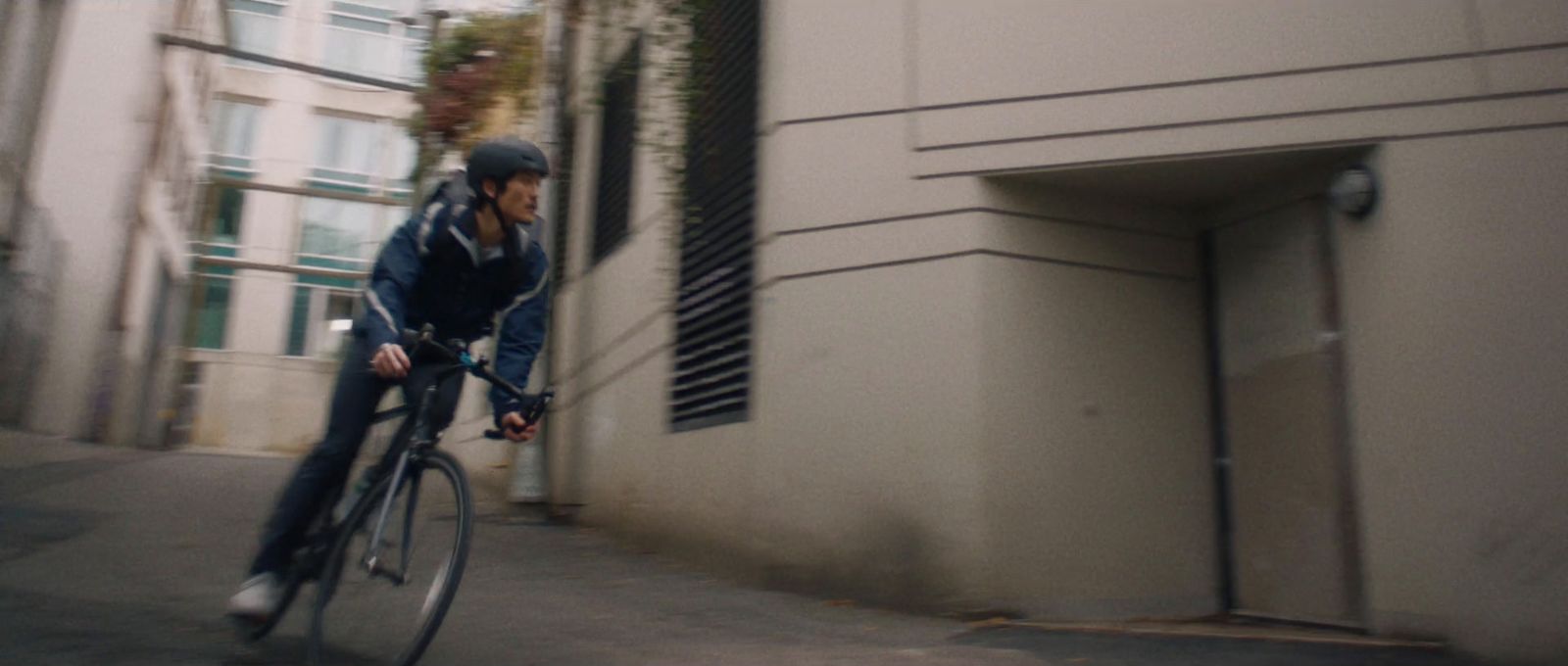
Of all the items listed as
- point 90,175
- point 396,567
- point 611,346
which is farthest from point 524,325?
point 90,175

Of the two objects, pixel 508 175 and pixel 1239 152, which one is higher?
pixel 1239 152

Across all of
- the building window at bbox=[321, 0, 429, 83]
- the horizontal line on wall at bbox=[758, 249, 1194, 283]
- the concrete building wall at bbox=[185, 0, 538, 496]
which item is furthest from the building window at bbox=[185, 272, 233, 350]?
the horizontal line on wall at bbox=[758, 249, 1194, 283]

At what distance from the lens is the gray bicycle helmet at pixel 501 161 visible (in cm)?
368

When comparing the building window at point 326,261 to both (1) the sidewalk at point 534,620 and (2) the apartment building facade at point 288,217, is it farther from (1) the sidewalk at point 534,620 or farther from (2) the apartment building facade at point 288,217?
(1) the sidewalk at point 534,620

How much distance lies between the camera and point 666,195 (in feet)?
26.1

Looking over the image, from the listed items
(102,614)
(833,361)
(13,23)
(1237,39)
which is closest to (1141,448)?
(833,361)

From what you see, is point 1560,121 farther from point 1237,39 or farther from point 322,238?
point 322,238

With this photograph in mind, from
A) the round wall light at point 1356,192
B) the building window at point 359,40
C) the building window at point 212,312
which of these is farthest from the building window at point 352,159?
the round wall light at point 1356,192

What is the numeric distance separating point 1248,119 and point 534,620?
3.84 m

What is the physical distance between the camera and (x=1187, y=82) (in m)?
5.63

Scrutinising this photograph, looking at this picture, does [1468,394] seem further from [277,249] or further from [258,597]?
[277,249]

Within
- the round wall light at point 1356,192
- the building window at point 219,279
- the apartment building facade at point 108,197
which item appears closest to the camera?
the round wall light at point 1356,192

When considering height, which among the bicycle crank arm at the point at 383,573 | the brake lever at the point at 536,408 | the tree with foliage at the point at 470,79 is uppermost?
the tree with foliage at the point at 470,79

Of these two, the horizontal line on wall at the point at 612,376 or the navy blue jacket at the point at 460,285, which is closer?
the navy blue jacket at the point at 460,285
